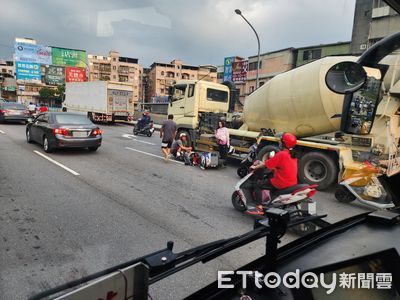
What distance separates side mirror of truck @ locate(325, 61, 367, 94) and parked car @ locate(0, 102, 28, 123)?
19513mm

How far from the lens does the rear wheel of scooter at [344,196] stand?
233 inches

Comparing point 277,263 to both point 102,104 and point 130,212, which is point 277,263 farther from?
point 102,104

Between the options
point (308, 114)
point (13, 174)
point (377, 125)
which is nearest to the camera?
point (377, 125)

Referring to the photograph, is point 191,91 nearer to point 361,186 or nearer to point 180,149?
point 180,149

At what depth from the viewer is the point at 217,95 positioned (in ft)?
39.0

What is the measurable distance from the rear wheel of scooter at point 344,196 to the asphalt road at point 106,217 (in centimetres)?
13

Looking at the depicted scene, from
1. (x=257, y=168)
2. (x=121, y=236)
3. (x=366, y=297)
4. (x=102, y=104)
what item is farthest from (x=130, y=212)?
(x=102, y=104)

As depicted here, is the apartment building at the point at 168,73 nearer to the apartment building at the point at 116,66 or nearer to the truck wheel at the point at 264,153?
→ the apartment building at the point at 116,66

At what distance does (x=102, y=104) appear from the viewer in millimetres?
22453

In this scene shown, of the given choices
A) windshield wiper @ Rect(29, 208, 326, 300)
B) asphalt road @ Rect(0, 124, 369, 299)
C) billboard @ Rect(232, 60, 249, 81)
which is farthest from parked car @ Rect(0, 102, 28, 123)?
windshield wiper @ Rect(29, 208, 326, 300)

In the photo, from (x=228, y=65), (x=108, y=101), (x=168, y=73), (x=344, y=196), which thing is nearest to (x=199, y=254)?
(x=228, y=65)

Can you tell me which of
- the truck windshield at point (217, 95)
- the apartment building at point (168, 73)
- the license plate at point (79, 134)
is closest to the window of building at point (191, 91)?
the apartment building at point (168, 73)

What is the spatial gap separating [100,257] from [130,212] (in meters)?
1.42

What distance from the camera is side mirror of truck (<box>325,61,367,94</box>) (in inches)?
79.2
